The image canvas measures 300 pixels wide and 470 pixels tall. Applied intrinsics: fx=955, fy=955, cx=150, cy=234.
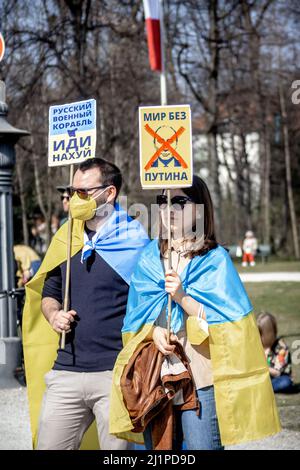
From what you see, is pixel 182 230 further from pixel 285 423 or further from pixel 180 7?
pixel 180 7

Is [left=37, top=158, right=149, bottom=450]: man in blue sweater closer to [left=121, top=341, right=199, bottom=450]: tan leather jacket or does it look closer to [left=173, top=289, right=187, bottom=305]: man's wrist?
[left=121, top=341, right=199, bottom=450]: tan leather jacket

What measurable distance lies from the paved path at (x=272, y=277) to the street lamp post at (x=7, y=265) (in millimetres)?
10360

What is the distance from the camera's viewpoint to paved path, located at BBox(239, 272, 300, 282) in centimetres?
1910

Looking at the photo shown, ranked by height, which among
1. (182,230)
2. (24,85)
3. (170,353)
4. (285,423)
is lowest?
(285,423)

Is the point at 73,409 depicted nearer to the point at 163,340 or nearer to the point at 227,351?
the point at 163,340

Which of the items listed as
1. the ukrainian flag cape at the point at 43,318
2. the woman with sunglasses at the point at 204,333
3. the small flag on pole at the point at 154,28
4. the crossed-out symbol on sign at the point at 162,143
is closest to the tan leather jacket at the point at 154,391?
the woman with sunglasses at the point at 204,333

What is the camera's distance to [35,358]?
16.6 feet

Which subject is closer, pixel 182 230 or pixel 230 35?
pixel 182 230

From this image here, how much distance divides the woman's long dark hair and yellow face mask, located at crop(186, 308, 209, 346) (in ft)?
A: 0.97

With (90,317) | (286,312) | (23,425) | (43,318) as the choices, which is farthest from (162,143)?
(286,312)

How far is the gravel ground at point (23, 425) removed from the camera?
→ 6.57 meters

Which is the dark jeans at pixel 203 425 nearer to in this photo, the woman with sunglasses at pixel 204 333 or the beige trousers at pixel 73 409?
the woman with sunglasses at pixel 204 333
